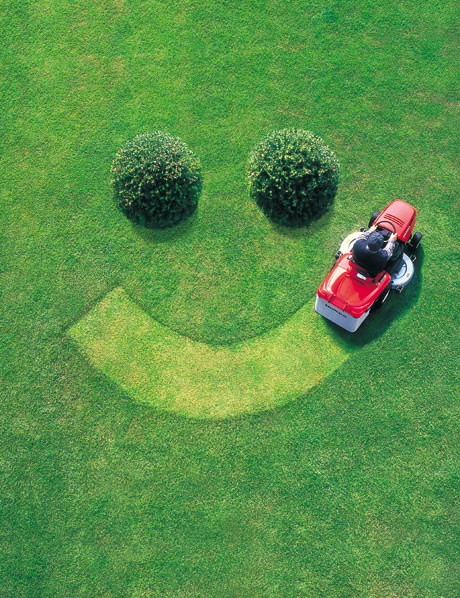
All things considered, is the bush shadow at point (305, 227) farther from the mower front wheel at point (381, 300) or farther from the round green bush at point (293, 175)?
the mower front wheel at point (381, 300)

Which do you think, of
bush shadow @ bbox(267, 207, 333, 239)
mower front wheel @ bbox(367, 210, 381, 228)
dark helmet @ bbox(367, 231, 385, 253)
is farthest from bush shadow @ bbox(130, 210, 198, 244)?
dark helmet @ bbox(367, 231, 385, 253)

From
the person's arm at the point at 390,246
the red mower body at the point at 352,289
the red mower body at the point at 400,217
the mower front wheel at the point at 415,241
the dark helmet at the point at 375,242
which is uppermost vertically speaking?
the dark helmet at the point at 375,242

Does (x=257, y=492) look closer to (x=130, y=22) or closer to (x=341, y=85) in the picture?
(x=341, y=85)

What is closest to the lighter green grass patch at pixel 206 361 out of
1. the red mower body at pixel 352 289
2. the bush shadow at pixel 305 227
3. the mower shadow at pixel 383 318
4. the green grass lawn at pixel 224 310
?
the green grass lawn at pixel 224 310

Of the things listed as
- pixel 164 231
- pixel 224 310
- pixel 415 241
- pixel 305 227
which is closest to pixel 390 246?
pixel 415 241

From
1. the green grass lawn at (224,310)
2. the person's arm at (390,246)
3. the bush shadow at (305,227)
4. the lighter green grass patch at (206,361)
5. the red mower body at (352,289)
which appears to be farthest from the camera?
the bush shadow at (305,227)

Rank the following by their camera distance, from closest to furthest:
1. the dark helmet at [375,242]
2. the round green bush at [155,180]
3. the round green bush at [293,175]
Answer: the dark helmet at [375,242], the round green bush at [293,175], the round green bush at [155,180]

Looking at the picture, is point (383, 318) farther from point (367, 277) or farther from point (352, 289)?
point (367, 277)
